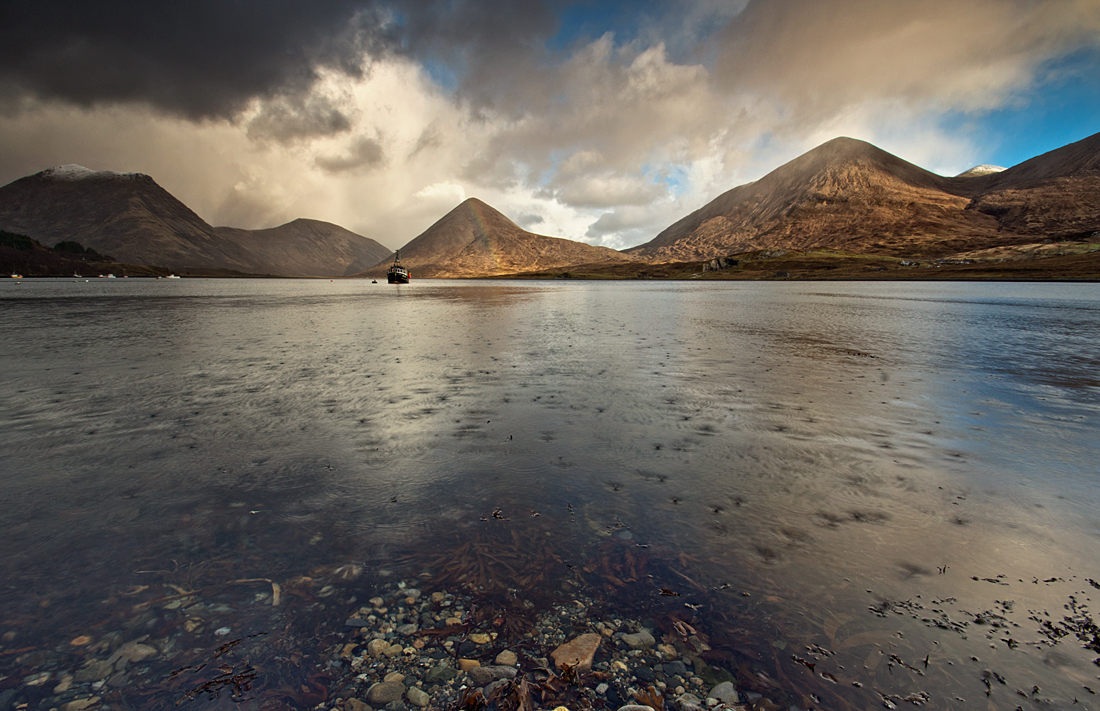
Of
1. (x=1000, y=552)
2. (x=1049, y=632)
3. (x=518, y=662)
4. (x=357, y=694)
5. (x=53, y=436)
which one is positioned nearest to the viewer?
(x=357, y=694)

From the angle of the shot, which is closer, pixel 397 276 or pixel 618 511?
pixel 618 511

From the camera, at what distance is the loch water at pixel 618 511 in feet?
14.3

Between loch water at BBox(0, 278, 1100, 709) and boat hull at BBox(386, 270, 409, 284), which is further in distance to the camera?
boat hull at BBox(386, 270, 409, 284)

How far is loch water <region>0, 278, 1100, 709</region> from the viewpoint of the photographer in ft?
14.3

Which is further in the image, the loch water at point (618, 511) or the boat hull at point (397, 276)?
the boat hull at point (397, 276)

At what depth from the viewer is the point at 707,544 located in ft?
19.5

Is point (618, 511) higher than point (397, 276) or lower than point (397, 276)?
lower

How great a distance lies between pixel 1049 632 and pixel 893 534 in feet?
5.96

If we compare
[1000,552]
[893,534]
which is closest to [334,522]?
[893,534]

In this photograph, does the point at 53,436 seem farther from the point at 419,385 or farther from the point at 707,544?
the point at 707,544

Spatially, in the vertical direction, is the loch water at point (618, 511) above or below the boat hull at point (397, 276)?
below

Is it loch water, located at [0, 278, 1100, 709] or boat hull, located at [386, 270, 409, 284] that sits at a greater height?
boat hull, located at [386, 270, 409, 284]

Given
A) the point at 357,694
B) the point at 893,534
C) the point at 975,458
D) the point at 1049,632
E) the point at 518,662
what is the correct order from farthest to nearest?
1. the point at 975,458
2. the point at 893,534
3. the point at 1049,632
4. the point at 518,662
5. the point at 357,694

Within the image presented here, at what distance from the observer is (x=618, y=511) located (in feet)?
22.4
